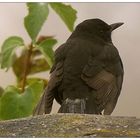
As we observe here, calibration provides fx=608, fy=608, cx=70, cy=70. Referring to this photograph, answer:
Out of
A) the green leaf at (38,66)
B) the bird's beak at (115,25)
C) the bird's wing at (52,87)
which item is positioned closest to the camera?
the green leaf at (38,66)

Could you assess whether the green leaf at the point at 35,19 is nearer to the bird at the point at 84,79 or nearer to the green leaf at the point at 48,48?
the green leaf at the point at 48,48

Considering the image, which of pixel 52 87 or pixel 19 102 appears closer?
pixel 19 102

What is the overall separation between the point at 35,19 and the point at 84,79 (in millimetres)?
770

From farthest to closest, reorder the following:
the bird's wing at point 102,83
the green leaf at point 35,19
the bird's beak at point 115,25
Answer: the bird's beak at point 115,25
the bird's wing at point 102,83
the green leaf at point 35,19

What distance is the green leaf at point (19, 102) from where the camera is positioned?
91.6 inches

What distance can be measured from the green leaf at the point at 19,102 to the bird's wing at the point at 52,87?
1.42 feet

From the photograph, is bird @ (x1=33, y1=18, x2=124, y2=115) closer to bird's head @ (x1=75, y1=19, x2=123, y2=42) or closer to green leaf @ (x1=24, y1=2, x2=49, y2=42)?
bird's head @ (x1=75, y1=19, x2=123, y2=42)

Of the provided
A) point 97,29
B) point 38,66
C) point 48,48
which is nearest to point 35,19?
point 48,48

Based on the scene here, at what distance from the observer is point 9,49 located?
2359 millimetres

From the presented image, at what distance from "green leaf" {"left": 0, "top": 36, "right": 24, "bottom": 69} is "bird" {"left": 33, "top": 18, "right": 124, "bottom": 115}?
0.52 meters

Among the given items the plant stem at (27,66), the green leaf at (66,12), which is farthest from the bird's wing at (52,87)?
the green leaf at (66,12)

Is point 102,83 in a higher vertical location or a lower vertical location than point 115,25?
lower

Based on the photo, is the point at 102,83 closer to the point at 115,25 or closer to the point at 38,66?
the point at 115,25

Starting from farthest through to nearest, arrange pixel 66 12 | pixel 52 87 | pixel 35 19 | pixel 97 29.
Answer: pixel 97 29 → pixel 52 87 → pixel 66 12 → pixel 35 19
